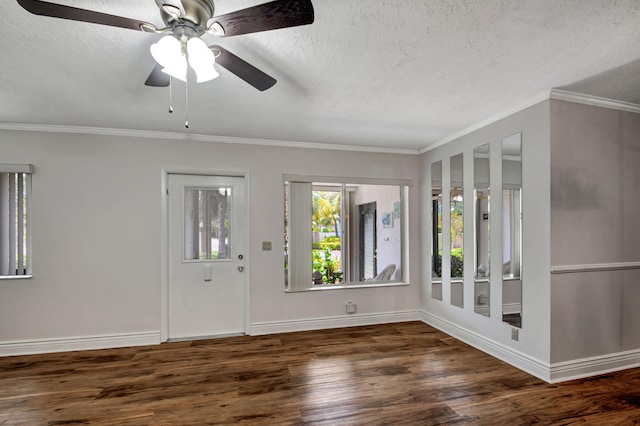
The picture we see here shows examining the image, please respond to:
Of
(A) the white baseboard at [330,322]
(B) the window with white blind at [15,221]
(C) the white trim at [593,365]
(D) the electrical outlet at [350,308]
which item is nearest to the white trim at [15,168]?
(B) the window with white blind at [15,221]

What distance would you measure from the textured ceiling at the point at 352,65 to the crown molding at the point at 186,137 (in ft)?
0.39

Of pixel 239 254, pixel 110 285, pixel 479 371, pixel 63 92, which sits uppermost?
pixel 63 92

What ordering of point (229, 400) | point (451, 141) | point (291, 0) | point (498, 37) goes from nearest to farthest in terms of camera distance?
point (291, 0), point (498, 37), point (229, 400), point (451, 141)

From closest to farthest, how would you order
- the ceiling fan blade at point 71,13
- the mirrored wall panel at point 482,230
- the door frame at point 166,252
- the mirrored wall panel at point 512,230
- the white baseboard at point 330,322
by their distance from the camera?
the ceiling fan blade at point 71,13 < the mirrored wall panel at point 512,230 < the mirrored wall panel at point 482,230 < the door frame at point 166,252 < the white baseboard at point 330,322

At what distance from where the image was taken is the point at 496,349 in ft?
10.6

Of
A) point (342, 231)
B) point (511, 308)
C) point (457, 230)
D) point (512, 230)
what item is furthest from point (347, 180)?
point (511, 308)

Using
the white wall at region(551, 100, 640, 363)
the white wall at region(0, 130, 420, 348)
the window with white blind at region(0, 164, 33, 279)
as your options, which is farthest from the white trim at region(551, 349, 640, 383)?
the window with white blind at region(0, 164, 33, 279)

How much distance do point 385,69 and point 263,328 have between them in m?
3.16

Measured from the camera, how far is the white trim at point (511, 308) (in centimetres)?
299

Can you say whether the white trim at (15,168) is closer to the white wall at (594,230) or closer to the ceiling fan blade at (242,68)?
the ceiling fan blade at (242,68)

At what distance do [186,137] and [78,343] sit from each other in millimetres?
2508

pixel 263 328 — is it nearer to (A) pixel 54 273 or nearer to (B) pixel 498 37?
Answer: (A) pixel 54 273

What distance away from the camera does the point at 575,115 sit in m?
2.77

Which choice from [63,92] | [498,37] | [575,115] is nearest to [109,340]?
[63,92]
